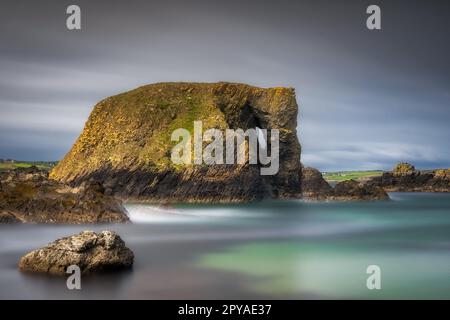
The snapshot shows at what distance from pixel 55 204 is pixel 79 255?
1975 cm

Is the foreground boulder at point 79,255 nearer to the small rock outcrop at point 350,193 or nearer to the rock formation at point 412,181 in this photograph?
the small rock outcrop at point 350,193

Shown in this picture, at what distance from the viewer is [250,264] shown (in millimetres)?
19250

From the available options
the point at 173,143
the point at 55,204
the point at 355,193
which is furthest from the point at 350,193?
the point at 55,204

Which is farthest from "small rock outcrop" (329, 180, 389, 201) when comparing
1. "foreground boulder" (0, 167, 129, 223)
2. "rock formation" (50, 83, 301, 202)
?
"foreground boulder" (0, 167, 129, 223)

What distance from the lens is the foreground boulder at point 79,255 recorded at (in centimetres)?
1535

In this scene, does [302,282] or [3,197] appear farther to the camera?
[3,197]

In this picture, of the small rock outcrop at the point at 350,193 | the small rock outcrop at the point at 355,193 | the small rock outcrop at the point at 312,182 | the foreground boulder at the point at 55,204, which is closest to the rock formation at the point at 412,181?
the small rock outcrop at the point at 312,182

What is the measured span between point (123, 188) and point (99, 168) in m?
6.98

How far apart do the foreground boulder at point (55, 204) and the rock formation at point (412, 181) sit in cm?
10765

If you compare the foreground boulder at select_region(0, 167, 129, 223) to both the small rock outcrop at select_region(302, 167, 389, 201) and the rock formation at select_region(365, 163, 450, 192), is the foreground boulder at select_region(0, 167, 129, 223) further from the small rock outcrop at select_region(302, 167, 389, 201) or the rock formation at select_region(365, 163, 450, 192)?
the rock formation at select_region(365, 163, 450, 192)

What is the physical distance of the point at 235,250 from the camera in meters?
23.7

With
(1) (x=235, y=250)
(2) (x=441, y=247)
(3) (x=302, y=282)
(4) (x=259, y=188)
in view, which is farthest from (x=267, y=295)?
(4) (x=259, y=188)

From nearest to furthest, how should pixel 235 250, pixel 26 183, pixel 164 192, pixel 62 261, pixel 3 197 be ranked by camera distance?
1. pixel 62 261
2. pixel 235 250
3. pixel 3 197
4. pixel 26 183
5. pixel 164 192

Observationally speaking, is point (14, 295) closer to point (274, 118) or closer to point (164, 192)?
point (164, 192)
